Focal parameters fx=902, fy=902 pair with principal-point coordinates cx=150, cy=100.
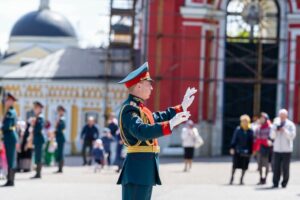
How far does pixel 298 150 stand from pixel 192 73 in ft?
15.5

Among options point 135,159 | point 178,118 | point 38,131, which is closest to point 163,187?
point 38,131

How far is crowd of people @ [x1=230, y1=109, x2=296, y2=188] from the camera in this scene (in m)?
19.2

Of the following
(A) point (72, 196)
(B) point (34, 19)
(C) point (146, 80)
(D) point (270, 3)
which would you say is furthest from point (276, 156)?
(B) point (34, 19)

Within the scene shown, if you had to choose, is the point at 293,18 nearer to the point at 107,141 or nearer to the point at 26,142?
the point at 107,141

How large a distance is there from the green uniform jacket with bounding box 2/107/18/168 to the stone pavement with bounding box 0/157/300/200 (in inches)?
27.3

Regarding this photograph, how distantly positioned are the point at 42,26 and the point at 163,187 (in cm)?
4720

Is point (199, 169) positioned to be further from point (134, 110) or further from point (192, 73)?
point (134, 110)

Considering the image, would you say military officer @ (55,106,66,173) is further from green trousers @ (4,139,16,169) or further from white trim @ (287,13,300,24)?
white trim @ (287,13,300,24)

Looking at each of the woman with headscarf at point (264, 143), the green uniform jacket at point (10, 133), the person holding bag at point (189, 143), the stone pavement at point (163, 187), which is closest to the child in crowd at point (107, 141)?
the stone pavement at point (163, 187)

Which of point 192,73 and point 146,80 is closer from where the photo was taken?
point 146,80

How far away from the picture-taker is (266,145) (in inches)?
823

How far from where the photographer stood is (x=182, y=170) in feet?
83.6

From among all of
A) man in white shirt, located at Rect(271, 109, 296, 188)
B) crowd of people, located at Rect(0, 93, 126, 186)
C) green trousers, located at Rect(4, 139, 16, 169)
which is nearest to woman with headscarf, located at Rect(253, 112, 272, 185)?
man in white shirt, located at Rect(271, 109, 296, 188)

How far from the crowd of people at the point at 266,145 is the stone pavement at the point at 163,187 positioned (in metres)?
0.41
